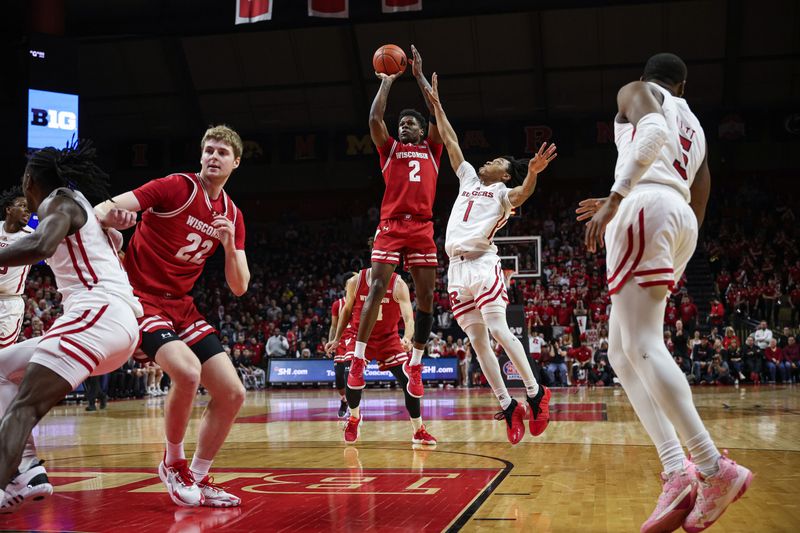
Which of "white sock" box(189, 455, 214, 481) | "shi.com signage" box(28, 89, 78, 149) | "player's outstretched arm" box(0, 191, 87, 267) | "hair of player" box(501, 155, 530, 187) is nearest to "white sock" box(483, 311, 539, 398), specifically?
"hair of player" box(501, 155, 530, 187)

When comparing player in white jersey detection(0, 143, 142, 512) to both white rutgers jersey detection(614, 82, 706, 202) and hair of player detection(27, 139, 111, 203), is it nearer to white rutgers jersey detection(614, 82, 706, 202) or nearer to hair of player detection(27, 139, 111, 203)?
hair of player detection(27, 139, 111, 203)

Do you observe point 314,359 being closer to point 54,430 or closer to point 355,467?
point 54,430

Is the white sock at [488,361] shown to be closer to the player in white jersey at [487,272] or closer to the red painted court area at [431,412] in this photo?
the player in white jersey at [487,272]

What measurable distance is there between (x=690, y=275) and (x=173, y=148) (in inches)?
736

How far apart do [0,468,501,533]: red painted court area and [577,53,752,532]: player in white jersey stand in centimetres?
107

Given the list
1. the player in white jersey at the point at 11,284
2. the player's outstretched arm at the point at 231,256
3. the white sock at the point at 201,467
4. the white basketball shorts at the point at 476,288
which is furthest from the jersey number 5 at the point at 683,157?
the player in white jersey at the point at 11,284

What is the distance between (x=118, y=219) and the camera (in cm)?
397

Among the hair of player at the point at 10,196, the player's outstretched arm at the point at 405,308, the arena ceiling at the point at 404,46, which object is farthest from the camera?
the arena ceiling at the point at 404,46

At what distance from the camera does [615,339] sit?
380cm

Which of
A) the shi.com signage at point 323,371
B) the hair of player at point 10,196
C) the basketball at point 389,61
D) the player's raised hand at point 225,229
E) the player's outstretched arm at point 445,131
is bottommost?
the shi.com signage at point 323,371

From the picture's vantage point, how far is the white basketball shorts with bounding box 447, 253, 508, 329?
671 centimetres

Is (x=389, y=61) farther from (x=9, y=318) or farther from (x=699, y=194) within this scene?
(x=9, y=318)

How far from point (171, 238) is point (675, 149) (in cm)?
278

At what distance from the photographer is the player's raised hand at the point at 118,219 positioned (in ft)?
13.0
